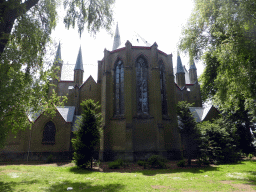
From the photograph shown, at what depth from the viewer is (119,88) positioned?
66.4 ft

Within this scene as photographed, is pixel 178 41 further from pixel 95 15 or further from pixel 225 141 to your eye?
pixel 225 141

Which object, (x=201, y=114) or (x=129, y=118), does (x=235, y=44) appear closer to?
(x=129, y=118)

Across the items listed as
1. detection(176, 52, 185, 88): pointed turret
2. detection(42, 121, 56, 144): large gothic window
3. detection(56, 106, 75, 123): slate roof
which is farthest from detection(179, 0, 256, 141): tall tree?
detection(176, 52, 185, 88): pointed turret

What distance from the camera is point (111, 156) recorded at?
18375 millimetres

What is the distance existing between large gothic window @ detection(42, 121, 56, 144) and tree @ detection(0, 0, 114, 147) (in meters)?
9.40

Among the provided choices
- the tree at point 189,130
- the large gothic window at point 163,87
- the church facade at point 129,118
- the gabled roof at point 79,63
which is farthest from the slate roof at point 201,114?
the gabled roof at point 79,63

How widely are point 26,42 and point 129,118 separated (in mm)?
11707

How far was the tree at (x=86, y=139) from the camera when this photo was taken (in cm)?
1349

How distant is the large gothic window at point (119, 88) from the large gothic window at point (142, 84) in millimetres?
1789

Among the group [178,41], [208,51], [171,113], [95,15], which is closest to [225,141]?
[171,113]

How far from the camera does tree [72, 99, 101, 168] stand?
13488mm

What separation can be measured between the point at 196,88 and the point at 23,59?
30220 mm

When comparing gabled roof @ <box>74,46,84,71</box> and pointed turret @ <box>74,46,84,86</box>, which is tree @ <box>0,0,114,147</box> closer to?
pointed turret @ <box>74,46,84,86</box>

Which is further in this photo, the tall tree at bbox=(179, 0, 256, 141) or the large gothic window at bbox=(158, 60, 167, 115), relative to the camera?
the large gothic window at bbox=(158, 60, 167, 115)
